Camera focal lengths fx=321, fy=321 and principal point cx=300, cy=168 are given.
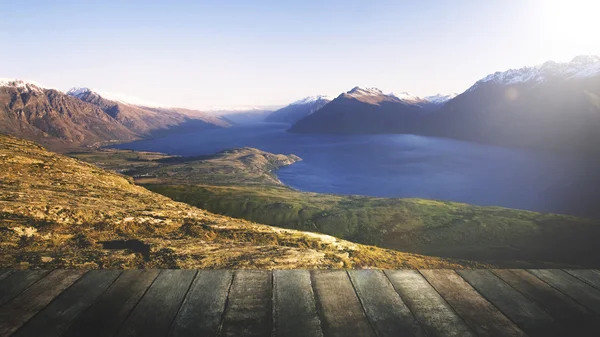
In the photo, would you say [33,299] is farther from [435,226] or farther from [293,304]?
[435,226]

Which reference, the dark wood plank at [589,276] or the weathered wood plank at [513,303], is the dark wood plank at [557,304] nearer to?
the weathered wood plank at [513,303]

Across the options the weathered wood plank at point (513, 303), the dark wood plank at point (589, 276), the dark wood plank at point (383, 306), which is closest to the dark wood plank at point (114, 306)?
the dark wood plank at point (383, 306)

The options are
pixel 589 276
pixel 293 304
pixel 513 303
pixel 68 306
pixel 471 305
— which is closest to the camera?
pixel 68 306

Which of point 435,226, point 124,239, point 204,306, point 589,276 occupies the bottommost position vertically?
point 435,226

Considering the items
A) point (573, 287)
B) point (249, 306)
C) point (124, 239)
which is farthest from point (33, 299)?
point (124, 239)

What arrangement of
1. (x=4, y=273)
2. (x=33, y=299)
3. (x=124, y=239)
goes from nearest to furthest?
(x=33, y=299) < (x=4, y=273) < (x=124, y=239)

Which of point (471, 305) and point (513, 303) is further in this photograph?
point (513, 303)

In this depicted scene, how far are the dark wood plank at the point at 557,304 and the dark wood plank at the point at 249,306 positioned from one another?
3.40 metres

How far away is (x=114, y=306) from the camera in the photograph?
376 cm

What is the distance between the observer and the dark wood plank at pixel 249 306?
3400 mm

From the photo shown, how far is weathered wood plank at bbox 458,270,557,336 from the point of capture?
12.3ft

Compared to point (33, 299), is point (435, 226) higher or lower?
lower

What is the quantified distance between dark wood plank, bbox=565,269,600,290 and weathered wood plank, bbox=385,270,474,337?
271cm

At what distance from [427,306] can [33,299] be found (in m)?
4.79
